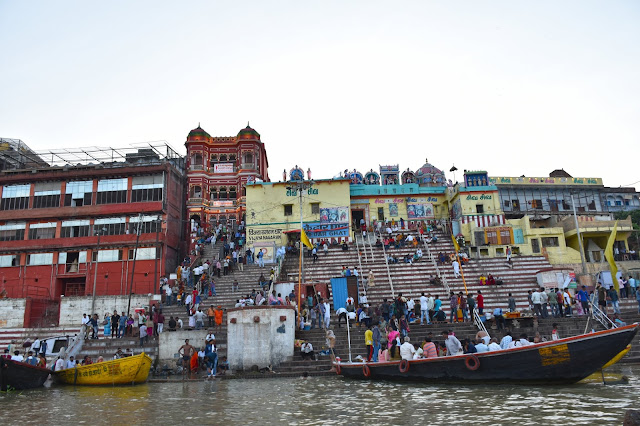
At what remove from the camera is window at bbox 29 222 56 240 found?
39.6m

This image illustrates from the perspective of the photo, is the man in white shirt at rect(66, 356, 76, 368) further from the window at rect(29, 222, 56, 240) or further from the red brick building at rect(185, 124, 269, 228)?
the red brick building at rect(185, 124, 269, 228)

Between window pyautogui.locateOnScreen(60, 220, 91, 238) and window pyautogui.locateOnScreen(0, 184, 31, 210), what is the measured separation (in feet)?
13.2

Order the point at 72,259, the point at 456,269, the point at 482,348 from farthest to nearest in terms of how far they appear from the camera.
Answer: the point at 72,259 → the point at 456,269 → the point at 482,348

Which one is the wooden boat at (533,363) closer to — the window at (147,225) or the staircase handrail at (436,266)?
the staircase handrail at (436,266)

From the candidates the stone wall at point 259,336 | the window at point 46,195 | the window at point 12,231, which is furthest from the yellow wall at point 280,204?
the stone wall at point 259,336

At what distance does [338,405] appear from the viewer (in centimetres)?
1143

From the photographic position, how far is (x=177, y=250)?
41500mm

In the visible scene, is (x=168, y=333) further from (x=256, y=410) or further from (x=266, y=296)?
(x=256, y=410)

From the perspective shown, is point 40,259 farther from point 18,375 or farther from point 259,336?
point 259,336

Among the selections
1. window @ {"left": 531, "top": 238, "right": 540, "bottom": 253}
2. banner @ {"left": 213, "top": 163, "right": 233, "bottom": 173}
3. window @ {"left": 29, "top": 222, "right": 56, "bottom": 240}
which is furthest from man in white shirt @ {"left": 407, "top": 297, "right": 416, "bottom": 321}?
window @ {"left": 29, "top": 222, "right": 56, "bottom": 240}

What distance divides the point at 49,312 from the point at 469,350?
2833 cm

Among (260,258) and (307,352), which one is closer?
(307,352)

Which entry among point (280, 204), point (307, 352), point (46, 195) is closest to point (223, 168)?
point (280, 204)

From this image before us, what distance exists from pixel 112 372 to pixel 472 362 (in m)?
12.3
